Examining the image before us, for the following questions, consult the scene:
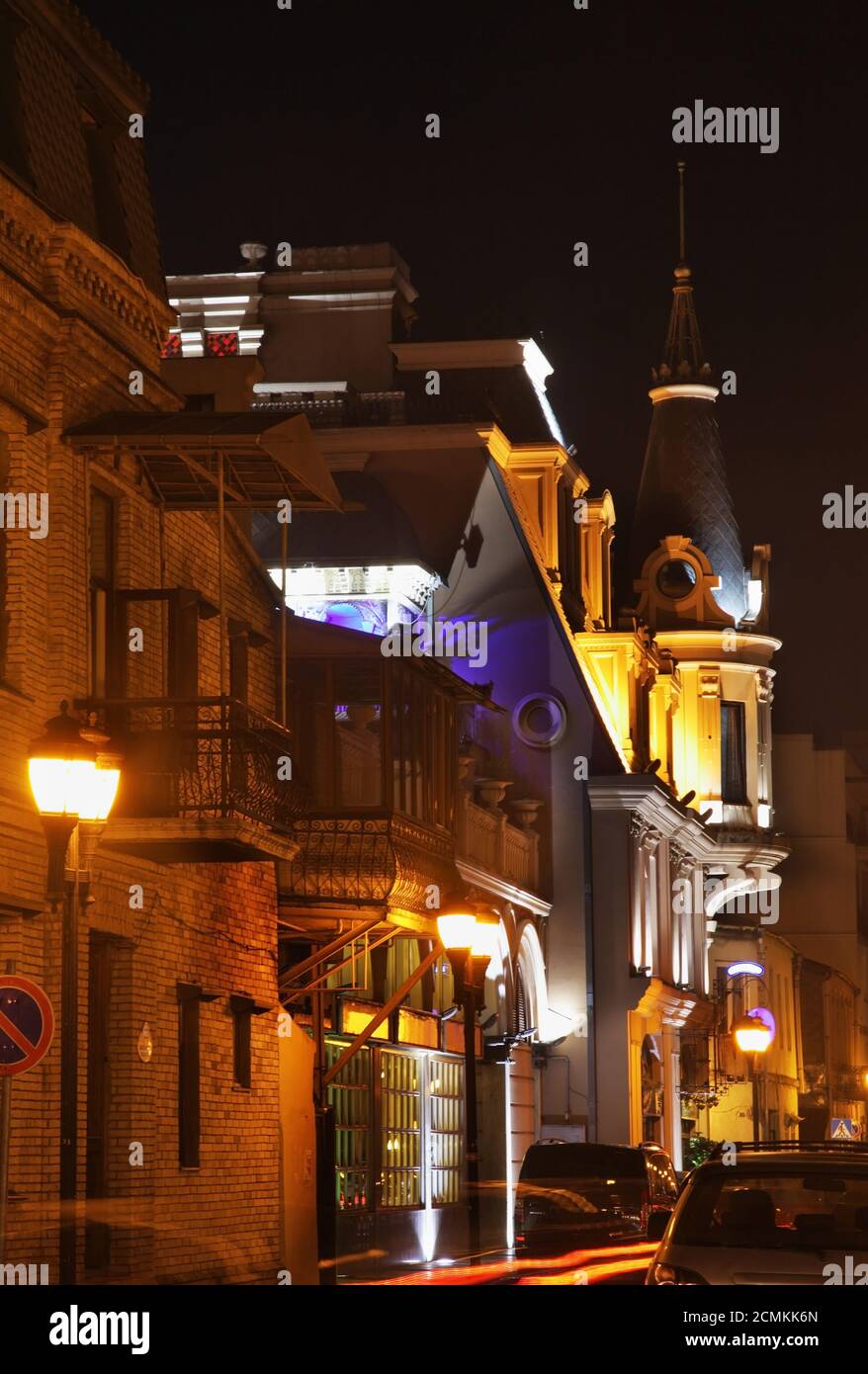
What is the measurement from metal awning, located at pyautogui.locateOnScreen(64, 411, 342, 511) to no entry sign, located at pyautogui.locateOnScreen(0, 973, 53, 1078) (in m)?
5.82

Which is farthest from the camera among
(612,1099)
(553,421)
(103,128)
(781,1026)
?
(781,1026)

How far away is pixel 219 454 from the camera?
61.5 feet

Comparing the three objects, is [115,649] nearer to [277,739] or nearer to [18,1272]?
[277,739]

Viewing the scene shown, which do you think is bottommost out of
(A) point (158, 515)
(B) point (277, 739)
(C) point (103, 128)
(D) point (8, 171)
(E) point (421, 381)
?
(B) point (277, 739)

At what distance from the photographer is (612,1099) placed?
42.8 metres

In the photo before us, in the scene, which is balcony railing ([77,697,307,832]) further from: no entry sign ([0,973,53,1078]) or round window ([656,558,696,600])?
round window ([656,558,696,600])

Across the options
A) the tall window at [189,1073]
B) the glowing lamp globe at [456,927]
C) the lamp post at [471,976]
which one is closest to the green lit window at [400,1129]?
the lamp post at [471,976]

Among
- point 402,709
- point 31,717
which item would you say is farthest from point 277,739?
point 402,709

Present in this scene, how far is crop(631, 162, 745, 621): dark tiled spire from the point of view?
56.9 m

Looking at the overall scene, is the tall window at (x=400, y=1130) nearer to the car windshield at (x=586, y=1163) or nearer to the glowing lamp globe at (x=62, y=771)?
the car windshield at (x=586, y=1163)

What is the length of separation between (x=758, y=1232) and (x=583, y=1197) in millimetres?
15233

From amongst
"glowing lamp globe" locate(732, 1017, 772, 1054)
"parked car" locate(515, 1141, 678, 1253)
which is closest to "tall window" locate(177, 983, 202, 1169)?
"parked car" locate(515, 1141, 678, 1253)

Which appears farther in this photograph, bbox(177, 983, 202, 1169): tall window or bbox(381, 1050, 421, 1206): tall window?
bbox(381, 1050, 421, 1206): tall window

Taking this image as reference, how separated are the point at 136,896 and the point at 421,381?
83.5 feet
